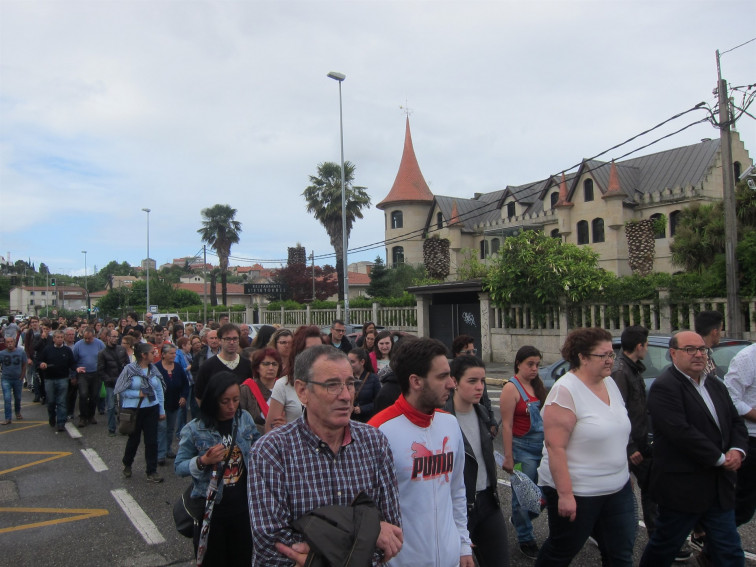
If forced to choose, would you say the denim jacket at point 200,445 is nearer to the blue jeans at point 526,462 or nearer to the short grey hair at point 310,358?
the short grey hair at point 310,358

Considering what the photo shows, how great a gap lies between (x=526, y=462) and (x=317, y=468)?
117 inches

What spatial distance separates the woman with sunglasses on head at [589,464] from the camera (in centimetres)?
336

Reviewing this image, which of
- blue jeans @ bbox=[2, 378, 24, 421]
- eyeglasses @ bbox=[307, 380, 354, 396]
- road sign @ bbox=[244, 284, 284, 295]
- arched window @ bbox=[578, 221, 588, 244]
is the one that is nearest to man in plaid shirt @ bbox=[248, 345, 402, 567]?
eyeglasses @ bbox=[307, 380, 354, 396]

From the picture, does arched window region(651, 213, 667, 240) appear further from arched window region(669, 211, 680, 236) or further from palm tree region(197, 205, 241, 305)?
palm tree region(197, 205, 241, 305)

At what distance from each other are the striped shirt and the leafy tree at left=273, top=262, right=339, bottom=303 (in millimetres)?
51567

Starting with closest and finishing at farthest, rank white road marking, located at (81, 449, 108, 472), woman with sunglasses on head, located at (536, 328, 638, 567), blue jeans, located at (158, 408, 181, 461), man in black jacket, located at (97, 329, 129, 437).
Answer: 1. woman with sunglasses on head, located at (536, 328, 638, 567)
2. white road marking, located at (81, 449, 108, 472)
3. blue jeans, located at (158, 408, 181, 461)
4. man in black jacket, located at (97, 329, 129, 437)

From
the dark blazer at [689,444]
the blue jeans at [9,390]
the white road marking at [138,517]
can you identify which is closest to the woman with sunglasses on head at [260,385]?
the white road marking at [138,517]

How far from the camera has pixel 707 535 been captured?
360cm

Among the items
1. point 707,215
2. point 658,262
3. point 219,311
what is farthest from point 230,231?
point 707,215

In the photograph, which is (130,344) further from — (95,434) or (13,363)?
(13,363)

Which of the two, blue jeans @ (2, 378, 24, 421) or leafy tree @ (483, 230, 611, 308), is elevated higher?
leafy tree @ (483, 230, 611, 308)

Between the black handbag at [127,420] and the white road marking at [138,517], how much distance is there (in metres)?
0.69

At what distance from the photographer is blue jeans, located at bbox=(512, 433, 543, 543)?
4652mm

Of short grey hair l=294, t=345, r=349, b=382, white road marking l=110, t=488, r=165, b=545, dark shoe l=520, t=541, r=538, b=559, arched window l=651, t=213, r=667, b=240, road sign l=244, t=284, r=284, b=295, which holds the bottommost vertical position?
white road marking l=110, t=488, r=165, b=545
